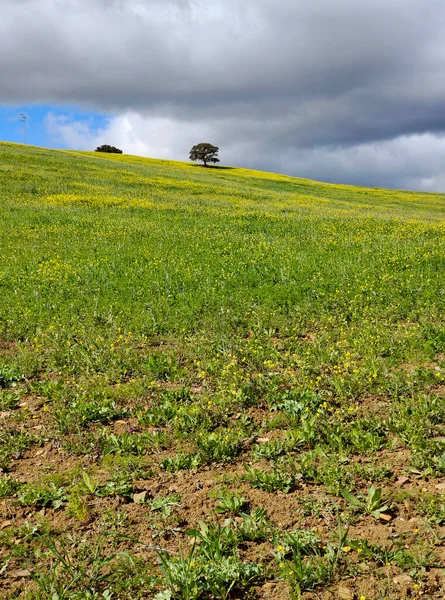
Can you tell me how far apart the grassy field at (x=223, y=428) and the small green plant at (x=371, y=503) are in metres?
0.02

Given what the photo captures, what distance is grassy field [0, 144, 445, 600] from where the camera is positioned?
3.86 metres

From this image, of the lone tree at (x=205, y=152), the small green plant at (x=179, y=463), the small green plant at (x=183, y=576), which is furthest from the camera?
the lone tree at (x=205, y=152)

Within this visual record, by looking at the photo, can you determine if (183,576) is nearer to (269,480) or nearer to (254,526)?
(254,526)

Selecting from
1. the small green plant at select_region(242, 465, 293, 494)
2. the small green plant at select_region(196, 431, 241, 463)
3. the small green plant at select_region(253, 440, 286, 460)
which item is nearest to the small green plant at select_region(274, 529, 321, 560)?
the small green plant at select_region(242, 465, 293, 494)

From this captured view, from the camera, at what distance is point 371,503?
4.46 m

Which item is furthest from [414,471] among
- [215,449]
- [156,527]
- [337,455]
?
[156,527]

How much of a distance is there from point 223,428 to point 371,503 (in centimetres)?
210

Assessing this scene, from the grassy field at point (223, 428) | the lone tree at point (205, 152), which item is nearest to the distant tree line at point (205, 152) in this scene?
the lone tree at point (205, 152)

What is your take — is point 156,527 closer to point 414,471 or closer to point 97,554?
point 97,554

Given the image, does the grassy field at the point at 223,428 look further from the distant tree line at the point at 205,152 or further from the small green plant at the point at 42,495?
the distant tree line at the point at 205,152

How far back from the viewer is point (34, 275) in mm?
12375

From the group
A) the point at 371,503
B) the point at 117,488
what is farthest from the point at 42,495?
the point at 371,503

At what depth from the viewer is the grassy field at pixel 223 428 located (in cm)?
386

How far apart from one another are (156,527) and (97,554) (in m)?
0.65
